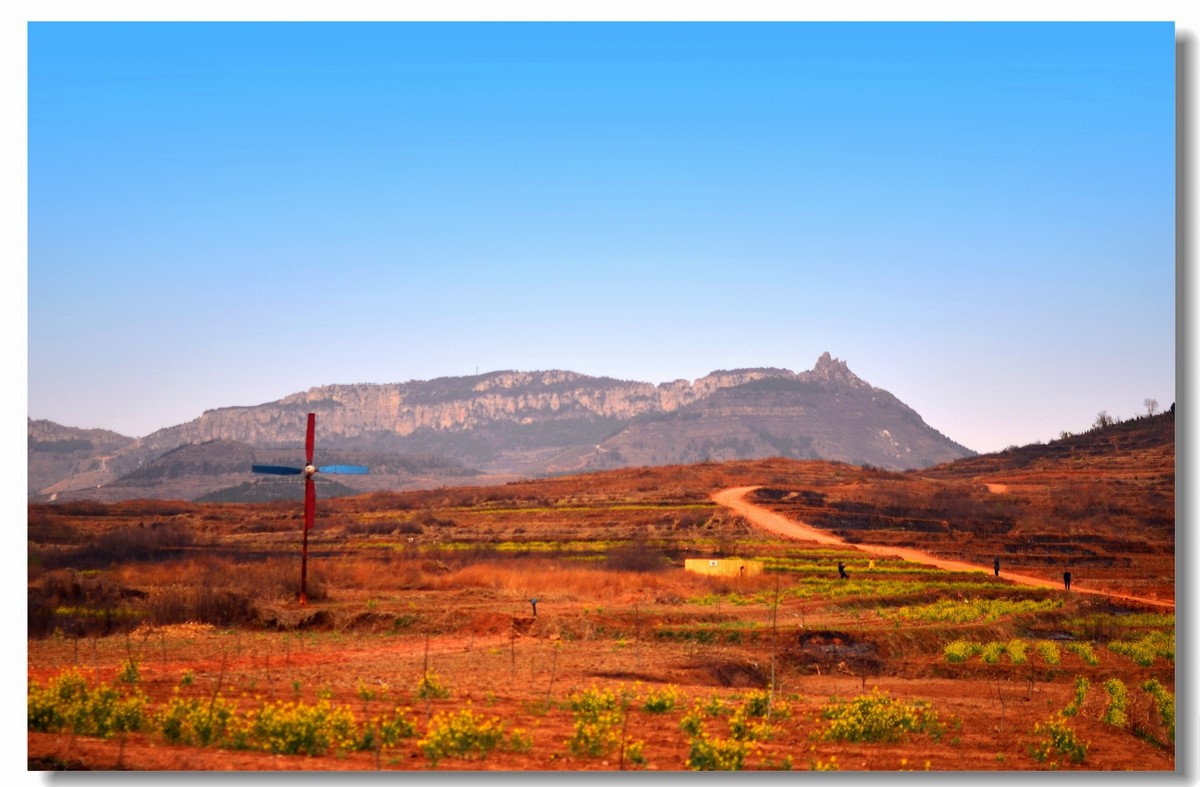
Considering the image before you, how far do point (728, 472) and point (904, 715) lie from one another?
79609 millimetres

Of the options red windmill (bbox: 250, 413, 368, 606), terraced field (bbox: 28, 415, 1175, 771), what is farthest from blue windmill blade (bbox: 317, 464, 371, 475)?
terraced field (bbox: 28, 415, 1175, 771)

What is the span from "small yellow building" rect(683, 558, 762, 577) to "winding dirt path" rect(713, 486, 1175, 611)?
9.12 m

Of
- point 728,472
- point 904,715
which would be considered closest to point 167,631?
point 904,715

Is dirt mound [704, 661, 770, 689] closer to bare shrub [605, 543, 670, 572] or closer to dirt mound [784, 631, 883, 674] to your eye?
dirt mound [784, 631, 883, 674]

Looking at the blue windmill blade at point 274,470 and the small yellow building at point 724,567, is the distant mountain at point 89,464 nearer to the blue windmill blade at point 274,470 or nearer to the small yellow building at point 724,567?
the blue windmill blade at point 274,470

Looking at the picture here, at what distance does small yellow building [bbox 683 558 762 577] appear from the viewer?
139ft

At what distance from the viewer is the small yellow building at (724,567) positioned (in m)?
42.3

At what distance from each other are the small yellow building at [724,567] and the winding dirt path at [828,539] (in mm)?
9116

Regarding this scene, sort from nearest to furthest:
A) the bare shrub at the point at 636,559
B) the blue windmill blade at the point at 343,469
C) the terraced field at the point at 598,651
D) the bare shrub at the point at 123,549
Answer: the terraced field at the point at 598,651
the blue windmill blade at the point at 343,469
the bare shrub at the point at 123,549
the bare shrub at the point at 636,559

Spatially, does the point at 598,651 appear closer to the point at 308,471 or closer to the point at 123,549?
the point at 308,471

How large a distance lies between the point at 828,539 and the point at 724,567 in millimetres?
17662

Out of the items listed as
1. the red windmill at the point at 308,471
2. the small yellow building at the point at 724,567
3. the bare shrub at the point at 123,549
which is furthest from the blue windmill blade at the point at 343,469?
the small yellow building at the point at 724,567

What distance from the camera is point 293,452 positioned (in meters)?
136
